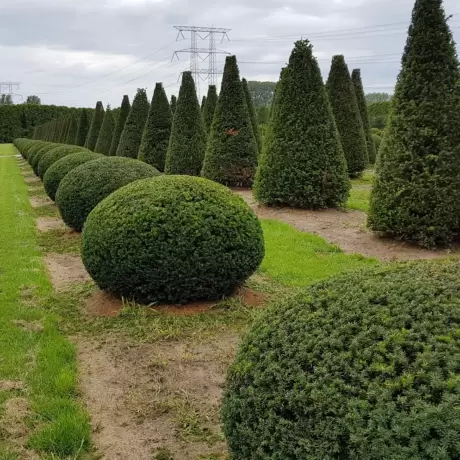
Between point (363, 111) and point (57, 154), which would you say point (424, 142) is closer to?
point (57, 154)

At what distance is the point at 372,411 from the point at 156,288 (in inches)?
162

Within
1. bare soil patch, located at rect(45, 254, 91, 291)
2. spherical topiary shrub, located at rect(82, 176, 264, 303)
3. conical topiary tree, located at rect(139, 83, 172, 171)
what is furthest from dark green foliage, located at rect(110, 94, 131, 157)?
spherical topiary shrub, located at rect(82, 176, 264, 303)

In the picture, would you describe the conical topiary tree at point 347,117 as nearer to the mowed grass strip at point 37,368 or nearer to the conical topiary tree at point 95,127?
the mowed grass strip at point 37,368

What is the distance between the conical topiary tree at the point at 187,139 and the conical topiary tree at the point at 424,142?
9597mm

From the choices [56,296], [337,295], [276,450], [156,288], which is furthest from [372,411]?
[56,296]

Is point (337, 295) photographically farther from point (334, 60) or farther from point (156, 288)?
point (334, 60)

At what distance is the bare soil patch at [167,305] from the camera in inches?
229

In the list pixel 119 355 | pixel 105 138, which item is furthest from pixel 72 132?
pixel 119 355

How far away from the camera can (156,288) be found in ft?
19.0

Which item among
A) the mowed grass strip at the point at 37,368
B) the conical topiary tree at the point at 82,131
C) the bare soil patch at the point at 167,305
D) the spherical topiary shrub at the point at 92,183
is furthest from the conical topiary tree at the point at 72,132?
the bare soil patch at the point at 167,305

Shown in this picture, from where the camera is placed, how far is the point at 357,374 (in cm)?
201

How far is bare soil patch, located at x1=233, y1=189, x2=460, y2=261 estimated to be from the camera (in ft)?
27.2

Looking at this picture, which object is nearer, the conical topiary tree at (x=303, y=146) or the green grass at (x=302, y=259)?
the green grass at (x=302, y=259)

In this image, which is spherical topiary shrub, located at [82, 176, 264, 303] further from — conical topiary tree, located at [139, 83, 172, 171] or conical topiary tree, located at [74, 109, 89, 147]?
conical topiary tree, located at [74, 109, 89, 147]
